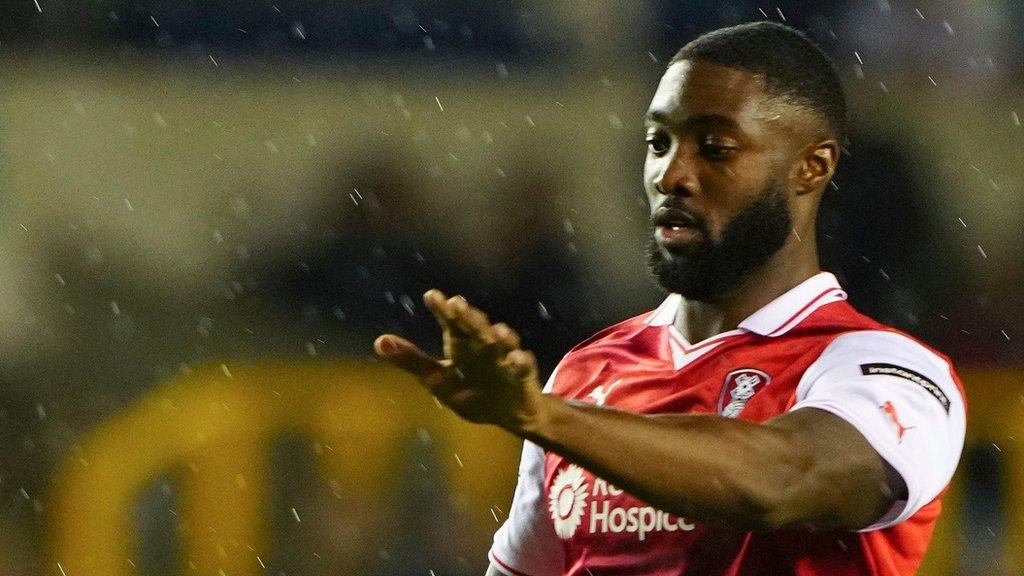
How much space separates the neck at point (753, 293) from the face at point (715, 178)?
17 millimetres

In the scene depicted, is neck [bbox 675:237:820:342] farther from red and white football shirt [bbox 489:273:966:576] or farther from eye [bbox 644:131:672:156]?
eye [bbox 644:131:672:156]

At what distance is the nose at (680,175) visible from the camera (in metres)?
2.47

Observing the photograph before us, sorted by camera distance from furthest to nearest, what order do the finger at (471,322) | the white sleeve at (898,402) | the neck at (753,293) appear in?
the neck at (753,293) → the white sleeve at (898,402) → the finger at (471,322)

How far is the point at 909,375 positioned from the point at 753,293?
418 millimetres

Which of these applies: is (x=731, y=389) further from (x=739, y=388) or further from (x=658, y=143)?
(x=658, y=143)

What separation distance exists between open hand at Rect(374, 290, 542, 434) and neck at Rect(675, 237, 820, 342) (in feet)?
2.76

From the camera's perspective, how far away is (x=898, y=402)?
214cm

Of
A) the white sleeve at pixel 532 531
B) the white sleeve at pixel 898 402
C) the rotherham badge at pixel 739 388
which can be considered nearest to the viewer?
the white sleeve at pixel 898 402

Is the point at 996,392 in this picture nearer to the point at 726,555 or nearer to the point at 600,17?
the point at 600,17

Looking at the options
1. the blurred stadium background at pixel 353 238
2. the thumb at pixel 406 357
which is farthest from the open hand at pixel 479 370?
the blurred stadium background at pixel 353 238

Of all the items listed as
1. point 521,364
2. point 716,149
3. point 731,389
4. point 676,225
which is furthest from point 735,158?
point 521,364

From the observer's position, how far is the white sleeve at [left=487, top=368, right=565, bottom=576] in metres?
2.67

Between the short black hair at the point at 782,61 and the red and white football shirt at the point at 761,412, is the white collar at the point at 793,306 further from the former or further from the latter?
the short black hair at the point at 782,61

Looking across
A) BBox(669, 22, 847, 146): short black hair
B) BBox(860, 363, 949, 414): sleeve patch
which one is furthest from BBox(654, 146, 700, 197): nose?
BBox(860, 363, 949, 414): sleeve patch
